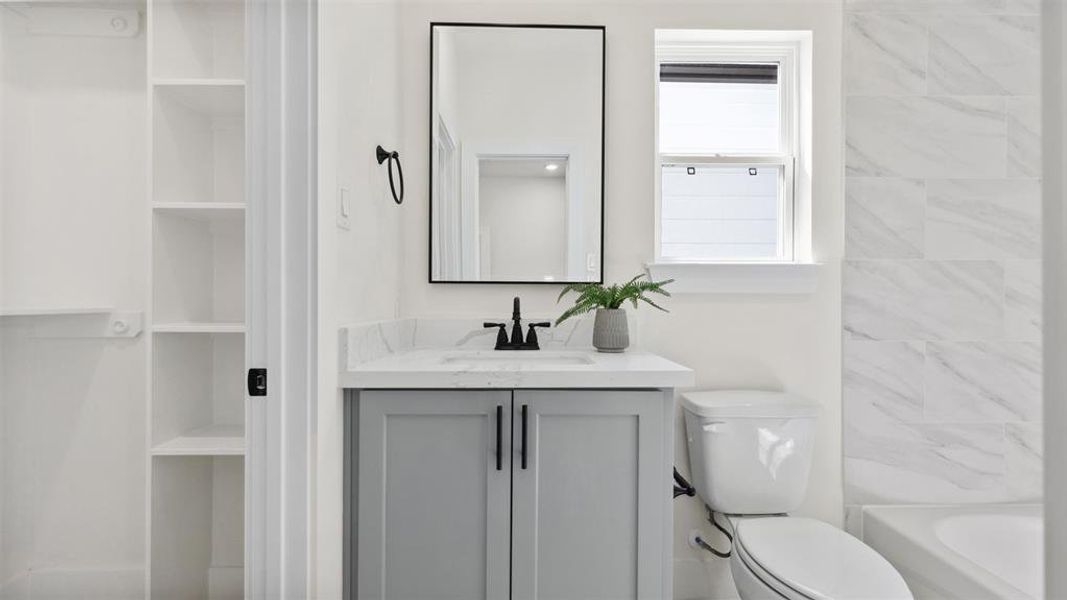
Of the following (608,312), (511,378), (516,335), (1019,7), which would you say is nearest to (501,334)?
(516,335)

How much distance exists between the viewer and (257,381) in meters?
1.14

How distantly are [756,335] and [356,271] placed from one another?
53.1 inches

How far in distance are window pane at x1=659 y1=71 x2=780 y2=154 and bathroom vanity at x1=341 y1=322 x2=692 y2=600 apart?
1.10 meters

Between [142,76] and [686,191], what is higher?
[142,76]

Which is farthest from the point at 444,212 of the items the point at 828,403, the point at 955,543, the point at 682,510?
the point at 955,543

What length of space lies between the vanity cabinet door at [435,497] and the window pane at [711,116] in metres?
1.29

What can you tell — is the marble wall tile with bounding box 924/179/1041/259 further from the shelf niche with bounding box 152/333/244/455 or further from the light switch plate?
the shelf niche with bounding box 152/333/244/455

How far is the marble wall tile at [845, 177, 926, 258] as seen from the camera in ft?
6.36

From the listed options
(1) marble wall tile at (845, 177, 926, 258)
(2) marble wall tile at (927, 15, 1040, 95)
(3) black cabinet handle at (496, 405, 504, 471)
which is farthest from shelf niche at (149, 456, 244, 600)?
(2) marble wall tile at (927, 15, 1040, 95)

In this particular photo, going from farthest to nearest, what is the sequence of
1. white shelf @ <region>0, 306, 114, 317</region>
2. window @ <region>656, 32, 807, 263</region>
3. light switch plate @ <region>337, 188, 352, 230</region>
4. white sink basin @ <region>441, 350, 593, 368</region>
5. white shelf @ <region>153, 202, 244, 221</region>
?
window @ <region>656, 32, 807, 263</region> < white sink basin @ <region>441, 350, 593, 368</region> < white shelf @ <region>153, 202, 244, 221</region> < light switch plate @ <region>337, 188, 352, 230</region> < white shelf @ <region>0, 306, 114, 317</region>

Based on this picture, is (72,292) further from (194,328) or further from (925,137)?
(925,137)

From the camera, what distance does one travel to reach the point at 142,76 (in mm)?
1517

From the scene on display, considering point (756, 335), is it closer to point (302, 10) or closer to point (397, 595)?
point (397, 595)

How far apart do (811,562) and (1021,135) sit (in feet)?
5.44
